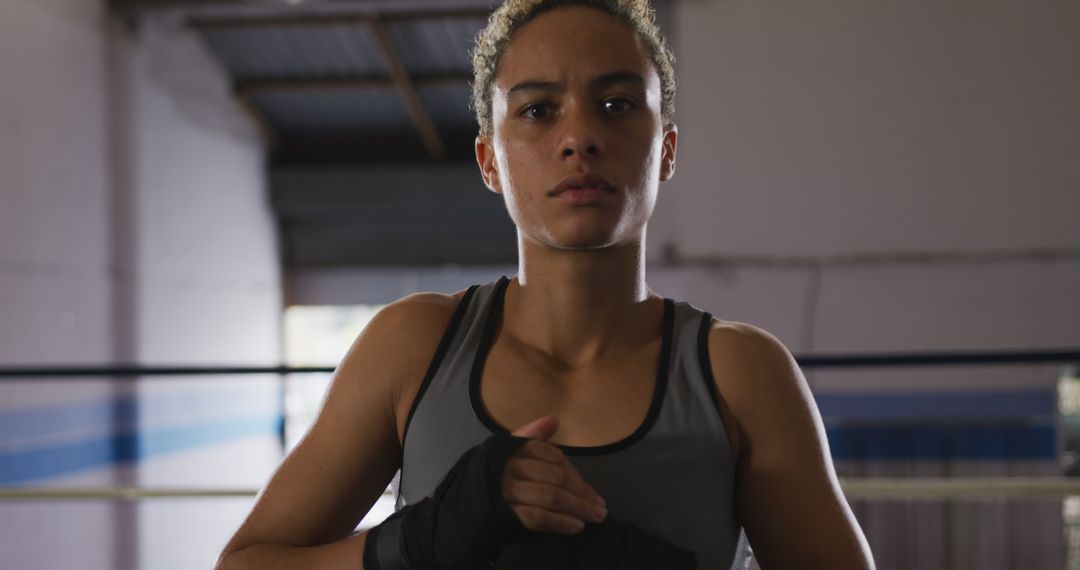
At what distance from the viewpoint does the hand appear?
730 mm

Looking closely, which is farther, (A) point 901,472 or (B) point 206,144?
(B) point 206,144

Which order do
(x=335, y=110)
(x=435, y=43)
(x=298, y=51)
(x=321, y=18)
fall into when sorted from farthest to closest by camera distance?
(x=335, y=110) → (x=298, y=51) → (x=435, y=43) → (x=321, y=18)

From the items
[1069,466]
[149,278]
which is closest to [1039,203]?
[1069,466]

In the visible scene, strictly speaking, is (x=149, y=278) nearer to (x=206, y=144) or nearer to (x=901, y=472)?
(x=206, y=144)

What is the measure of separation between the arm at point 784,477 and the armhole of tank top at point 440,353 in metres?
0.25

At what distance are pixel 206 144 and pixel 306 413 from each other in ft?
7.79

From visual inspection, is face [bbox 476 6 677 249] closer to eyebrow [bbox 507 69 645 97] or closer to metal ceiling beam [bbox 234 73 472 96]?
eyebrow [bbox 507 69 645 97]

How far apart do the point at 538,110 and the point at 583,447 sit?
0.31m

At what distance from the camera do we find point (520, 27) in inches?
37.0

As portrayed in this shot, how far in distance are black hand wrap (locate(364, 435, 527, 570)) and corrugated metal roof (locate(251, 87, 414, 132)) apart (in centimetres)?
612

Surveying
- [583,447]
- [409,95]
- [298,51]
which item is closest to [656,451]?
[583,447]

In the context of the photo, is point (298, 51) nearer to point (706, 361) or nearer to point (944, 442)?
point (944, 442)

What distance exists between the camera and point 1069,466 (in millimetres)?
5203

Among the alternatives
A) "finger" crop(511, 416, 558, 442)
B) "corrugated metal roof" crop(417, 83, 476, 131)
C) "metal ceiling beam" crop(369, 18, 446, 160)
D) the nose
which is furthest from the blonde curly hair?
"corrugated metal roof" crop(417, 83, 476, 131)
